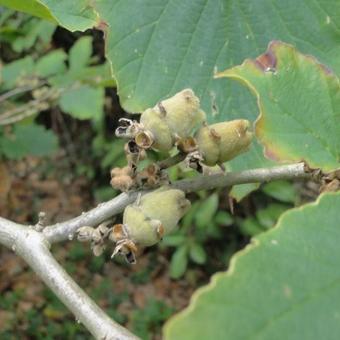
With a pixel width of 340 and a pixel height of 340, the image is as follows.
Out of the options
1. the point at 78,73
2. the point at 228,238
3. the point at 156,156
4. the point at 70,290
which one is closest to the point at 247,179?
the point at 70,290

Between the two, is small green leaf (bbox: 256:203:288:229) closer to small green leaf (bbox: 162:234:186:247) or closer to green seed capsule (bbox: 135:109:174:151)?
small green leaf (bbox: 162:234:186:247)

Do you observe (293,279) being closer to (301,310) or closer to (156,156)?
(301,310)

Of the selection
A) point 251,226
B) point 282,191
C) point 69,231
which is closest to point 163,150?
point 69,231

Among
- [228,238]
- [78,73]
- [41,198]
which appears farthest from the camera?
[41,198]

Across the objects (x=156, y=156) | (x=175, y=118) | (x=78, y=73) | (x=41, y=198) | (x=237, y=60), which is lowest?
(x=41, y=198)

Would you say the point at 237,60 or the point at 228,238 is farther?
the point at 228,238

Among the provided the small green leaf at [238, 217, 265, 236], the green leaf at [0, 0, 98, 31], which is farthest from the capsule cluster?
the small green leaf at [238, 217, 265, 236]

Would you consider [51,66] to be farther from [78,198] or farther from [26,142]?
[78,198]
